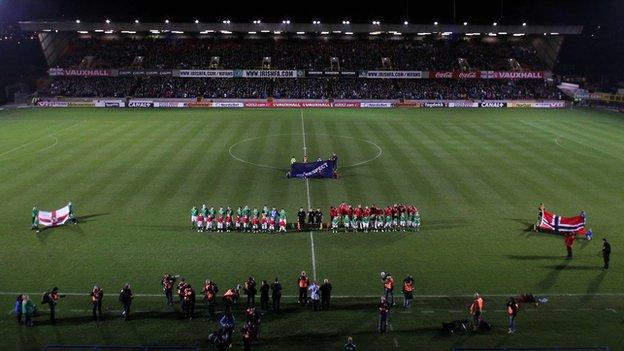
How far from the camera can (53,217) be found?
26.3m

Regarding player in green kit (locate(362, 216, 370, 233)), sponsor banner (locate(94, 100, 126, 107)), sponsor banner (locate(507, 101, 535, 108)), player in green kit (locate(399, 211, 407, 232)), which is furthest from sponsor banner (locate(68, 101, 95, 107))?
player in green kit (locate(399, 211, 407, 232))

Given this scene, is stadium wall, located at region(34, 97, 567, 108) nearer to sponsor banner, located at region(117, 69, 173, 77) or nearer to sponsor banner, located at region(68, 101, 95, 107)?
sponsor banner, located at region(68, 101, 95, 107)

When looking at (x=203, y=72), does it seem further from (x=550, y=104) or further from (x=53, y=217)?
(x=53, y=217)

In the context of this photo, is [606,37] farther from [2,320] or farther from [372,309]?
[2,320]

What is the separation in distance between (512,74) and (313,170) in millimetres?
56188

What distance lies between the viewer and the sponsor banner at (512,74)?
8181cm

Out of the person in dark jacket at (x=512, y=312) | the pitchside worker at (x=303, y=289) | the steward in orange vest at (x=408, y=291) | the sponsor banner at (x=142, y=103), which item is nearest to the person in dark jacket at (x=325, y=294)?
the pitchside worker at (x=303, y=289)

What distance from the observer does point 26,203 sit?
97.6 ft

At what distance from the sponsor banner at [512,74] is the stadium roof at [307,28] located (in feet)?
20.3

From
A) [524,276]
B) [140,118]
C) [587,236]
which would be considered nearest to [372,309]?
[524,276]

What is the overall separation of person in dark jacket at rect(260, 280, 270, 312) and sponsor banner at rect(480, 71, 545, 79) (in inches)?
2789

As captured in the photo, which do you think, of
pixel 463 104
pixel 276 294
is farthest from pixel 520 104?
pixel 276 294

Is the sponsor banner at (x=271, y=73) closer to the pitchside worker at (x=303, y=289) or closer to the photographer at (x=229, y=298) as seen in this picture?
the pitchside worker at (x=303, y=289)

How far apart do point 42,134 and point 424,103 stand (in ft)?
153
